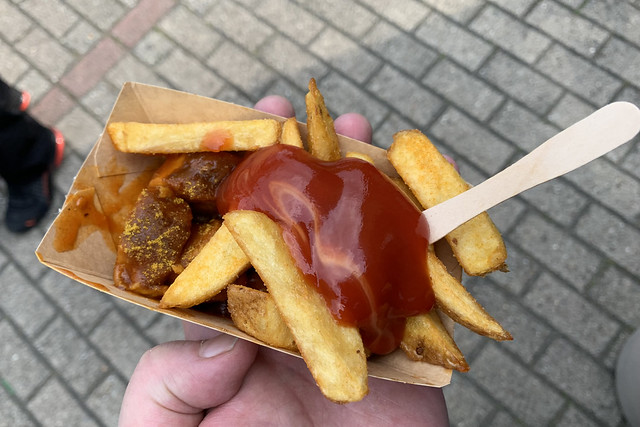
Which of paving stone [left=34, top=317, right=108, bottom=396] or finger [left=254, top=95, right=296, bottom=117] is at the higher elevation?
finger [left=254, top=95, right=296, bottom=117]

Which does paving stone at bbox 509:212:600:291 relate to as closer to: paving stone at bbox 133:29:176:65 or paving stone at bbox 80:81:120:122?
paving stone at bbox 133:29:176:65

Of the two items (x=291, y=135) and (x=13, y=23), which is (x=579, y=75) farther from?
(x=13, y=23)

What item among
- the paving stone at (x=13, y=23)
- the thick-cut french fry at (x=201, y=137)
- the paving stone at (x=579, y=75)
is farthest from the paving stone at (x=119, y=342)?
the paving stone at (x=579, y=75)

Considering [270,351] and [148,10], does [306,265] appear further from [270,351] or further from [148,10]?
[148,10]

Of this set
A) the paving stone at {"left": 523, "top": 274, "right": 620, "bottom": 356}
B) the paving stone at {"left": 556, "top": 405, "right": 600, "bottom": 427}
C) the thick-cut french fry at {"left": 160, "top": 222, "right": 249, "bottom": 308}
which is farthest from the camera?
the paving stone at {"left": 523, "top": 274, "right": 620, "bottom": 356}

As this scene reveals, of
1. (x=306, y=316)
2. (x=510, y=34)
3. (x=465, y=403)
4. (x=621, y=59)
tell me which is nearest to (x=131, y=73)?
(x=510, y=34)

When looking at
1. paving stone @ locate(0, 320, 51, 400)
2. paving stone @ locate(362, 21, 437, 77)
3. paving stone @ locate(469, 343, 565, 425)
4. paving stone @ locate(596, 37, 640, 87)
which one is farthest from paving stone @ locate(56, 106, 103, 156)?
paving stone @ locate(596, 37, 640, 87)
